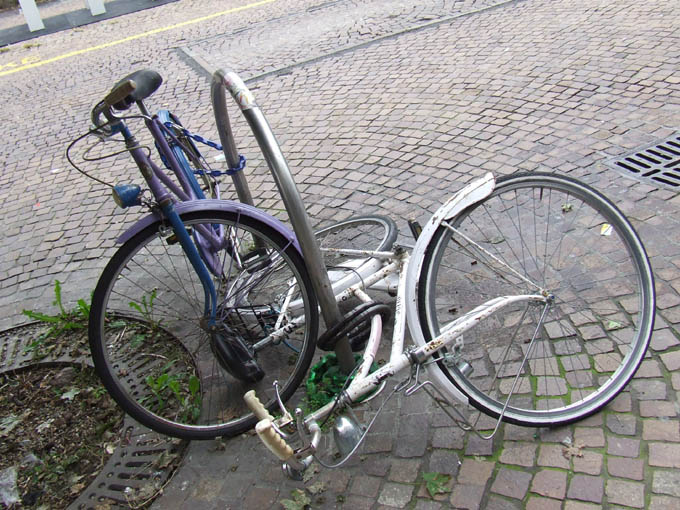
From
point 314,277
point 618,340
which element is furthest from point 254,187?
point 618,340

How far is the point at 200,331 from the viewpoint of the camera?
340cm

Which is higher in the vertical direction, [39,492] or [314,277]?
[314,277]

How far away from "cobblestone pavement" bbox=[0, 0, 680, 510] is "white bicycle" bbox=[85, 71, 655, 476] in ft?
0.65

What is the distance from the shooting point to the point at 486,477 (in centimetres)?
250

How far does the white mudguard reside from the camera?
249cm

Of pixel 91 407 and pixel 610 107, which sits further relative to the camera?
pixel 610 107

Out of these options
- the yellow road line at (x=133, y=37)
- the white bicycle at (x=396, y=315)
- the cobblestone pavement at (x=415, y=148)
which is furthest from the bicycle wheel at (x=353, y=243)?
the yellow road line at (x=133, y=37)

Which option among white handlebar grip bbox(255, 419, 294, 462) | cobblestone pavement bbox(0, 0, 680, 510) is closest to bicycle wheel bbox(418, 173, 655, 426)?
cobblestone pavement bbox(0, 0, 680, 510)

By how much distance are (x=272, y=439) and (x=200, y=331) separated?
1.28m

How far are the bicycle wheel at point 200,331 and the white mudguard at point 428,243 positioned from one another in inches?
21.0

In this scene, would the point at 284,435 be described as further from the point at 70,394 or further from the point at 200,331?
the point at 70,394

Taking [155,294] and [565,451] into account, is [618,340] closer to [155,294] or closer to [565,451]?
[565,451]

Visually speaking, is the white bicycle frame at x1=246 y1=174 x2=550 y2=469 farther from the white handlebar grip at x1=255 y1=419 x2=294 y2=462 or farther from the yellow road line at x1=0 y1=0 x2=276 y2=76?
the yellow road line at x1=0 y1=0 x2=276 y2=76

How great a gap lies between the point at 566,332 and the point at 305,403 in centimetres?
134
